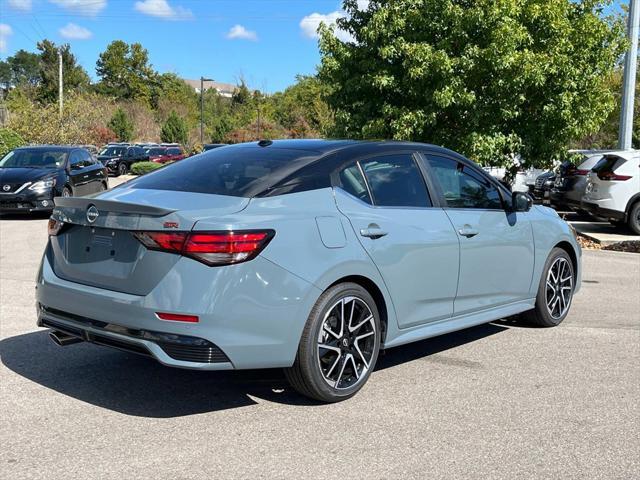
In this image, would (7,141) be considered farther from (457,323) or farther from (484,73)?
(457,323)

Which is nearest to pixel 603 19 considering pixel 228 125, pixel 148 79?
pixel 228 125

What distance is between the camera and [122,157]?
128 feet

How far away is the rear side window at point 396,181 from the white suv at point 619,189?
10.1 metres

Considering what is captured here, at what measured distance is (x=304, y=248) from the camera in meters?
4.04

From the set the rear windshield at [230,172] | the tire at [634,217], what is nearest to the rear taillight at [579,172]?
the tire at [634,217]

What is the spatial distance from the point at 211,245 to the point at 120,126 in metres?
60.3

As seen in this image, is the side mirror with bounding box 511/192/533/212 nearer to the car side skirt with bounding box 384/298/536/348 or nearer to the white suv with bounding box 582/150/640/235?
the car side skirt with bounding box 384/298/536/348

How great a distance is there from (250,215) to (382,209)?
107 cm

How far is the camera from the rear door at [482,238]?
523cm

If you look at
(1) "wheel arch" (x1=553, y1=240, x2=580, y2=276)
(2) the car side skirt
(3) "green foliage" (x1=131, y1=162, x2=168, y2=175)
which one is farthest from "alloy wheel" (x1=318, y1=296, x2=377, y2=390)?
(3) "green foliage" (x1=131, y1=162, x2=168, y2=175)

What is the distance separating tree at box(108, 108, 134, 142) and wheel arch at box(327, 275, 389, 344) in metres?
59.0

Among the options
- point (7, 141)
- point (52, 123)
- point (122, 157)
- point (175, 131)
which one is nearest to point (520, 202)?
point (7, 141)

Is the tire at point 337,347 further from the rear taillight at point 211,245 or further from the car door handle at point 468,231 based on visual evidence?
the car door handle at point 468,231

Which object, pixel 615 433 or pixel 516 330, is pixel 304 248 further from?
pixel 516 330
